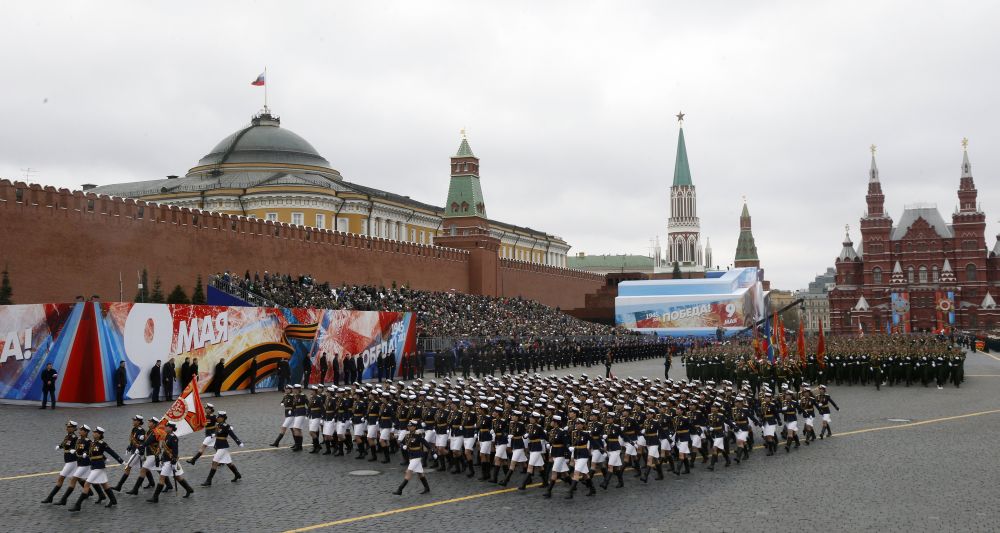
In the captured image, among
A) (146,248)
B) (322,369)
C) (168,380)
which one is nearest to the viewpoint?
(168,380)

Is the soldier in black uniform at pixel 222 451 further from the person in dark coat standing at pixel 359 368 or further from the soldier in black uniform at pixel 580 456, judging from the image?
the person in dark coat standing at pixel 359 368

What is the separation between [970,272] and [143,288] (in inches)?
3169

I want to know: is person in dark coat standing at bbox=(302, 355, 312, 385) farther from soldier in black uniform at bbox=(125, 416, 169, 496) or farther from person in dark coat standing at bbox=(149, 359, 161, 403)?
soldier in black uniform at bbox=(125, 416, 169, 496)

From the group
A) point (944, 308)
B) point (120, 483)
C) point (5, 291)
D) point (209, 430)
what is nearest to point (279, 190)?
point (5, 291)

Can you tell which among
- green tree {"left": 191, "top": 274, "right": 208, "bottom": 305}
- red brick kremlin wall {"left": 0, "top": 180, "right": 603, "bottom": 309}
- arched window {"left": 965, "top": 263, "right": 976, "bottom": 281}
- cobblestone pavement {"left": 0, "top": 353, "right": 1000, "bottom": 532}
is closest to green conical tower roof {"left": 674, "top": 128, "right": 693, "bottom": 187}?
arched window {"left": 965, "top": 263, "right": 976, "bottom": 281}

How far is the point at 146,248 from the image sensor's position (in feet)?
108

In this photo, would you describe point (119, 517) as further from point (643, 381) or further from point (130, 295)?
point (130, 295)

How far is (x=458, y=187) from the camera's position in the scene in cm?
5741

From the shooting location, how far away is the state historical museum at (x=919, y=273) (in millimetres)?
85688

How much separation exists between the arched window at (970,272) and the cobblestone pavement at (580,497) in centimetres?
7745

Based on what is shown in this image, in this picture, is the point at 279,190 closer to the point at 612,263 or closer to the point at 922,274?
the point at 922,274

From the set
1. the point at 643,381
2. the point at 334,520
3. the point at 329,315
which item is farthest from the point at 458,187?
the point at 334,520

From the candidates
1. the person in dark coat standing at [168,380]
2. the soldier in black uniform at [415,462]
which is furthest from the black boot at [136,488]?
the person in dark coat standing at [168,380]

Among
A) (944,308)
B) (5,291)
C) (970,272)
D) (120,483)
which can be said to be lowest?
(120,483)
